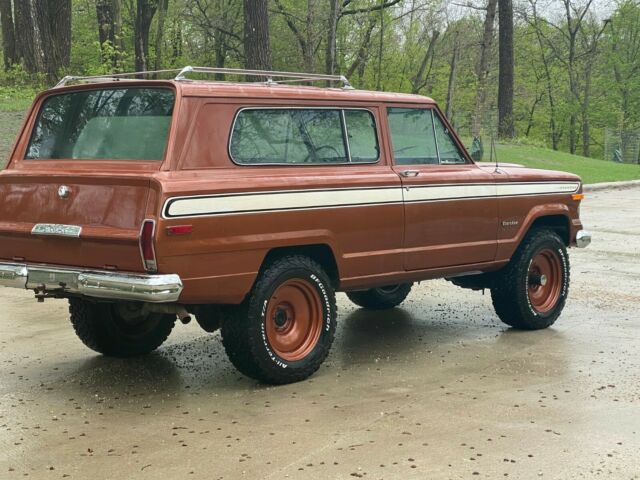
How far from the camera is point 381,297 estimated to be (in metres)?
8.98

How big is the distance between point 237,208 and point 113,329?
1.79 m

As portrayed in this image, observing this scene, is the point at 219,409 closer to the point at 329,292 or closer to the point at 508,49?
the point at 329,292

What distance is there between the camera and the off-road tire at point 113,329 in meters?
6.97

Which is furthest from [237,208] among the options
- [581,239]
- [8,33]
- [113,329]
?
[8,33]

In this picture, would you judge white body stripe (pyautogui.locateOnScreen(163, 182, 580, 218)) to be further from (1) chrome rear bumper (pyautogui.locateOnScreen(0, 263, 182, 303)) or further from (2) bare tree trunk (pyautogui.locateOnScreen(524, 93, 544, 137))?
(2) bare tree trunk (pyautogui.locateOnScreen(524, 93, 544, 137))

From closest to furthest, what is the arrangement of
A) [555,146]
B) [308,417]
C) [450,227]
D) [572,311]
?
[308,417] < [450,227] < [572,311] < [555,146]

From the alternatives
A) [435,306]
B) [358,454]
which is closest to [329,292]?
[358,454]

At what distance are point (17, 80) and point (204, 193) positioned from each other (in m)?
16.8

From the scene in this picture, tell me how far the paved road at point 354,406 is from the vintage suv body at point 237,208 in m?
0.45

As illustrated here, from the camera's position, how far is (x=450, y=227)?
288 inches

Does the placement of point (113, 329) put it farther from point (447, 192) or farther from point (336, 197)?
point (447, 192)

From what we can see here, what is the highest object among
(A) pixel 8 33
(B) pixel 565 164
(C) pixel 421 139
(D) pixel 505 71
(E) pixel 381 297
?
(A) pixel 8 33

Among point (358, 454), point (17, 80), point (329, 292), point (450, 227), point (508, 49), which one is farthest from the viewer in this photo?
point (508, 49)

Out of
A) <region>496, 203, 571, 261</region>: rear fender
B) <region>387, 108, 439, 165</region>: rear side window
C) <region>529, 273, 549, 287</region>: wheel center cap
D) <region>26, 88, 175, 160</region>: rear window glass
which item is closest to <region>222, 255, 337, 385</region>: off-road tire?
<region>26, 88, 175, 160</region>: rear window glass
